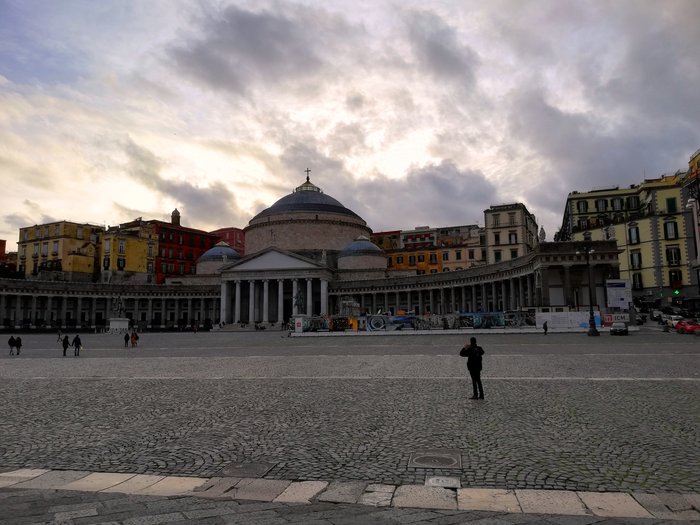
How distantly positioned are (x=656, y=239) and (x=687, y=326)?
27495 mm

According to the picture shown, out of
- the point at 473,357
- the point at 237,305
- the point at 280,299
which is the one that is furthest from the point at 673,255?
the point at 237,305

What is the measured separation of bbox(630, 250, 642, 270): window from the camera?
64.7m

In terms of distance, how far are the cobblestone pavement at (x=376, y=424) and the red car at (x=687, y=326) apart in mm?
22986

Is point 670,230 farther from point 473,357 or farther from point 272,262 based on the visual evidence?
point 473,357

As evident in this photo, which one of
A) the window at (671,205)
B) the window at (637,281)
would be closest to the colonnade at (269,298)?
the window at (637,281)

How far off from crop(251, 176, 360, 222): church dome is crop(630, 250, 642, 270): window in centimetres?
5806

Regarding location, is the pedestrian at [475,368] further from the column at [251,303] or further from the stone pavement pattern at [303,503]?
the column at [251,303]

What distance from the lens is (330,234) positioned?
104 metres

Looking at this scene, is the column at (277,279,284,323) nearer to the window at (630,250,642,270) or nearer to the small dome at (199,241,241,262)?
the small dome at (199,241,241,262)

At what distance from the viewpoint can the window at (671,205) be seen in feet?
203

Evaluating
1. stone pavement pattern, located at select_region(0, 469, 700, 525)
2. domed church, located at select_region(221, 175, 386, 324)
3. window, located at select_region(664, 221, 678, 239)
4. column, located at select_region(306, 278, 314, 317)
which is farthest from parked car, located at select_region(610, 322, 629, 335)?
column, located at select_region(306, 278, 314, 317)

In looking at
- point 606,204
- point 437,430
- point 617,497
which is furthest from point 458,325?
point 617,497

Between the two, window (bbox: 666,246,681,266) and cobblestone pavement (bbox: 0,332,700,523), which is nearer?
Result: cobblestone pavement (bbox: 0,332,700,523)

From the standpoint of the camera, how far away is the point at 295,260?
88062 millimetres
